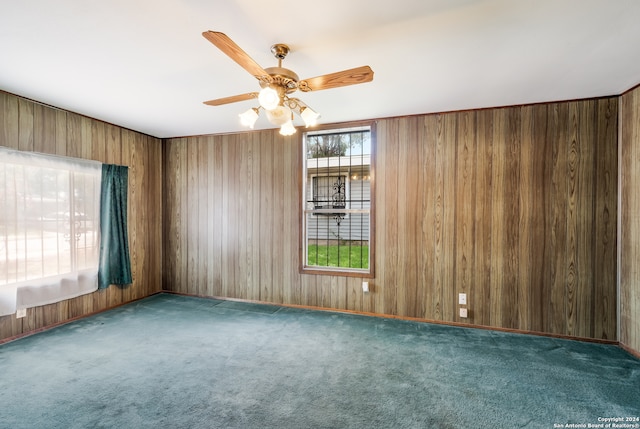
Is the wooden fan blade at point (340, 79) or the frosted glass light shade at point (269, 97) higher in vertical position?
Answer: the wooden fan blade at point (340, 79)

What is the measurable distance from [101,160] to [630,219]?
6085 mm

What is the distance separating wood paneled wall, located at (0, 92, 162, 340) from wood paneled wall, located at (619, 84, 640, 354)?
5947 mm

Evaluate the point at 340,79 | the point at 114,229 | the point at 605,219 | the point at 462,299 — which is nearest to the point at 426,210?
the point at 462,299

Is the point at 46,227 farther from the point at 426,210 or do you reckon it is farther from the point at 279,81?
the point at 426,210

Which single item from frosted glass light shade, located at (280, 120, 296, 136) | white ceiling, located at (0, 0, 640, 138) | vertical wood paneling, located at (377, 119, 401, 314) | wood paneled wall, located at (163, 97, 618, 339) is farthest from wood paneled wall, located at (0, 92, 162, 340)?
vertical wood paneling, located at (377, 119, 401, 314)

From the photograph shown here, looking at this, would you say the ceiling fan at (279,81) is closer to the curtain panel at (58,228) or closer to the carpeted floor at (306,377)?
the carpeted floor at (306,377)

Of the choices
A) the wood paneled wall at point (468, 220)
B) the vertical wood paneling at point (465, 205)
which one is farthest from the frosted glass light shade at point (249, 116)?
the vertical wood paneling at point (465, 205)

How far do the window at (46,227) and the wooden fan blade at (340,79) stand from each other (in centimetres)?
324

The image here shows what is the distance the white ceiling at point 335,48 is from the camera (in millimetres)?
1659

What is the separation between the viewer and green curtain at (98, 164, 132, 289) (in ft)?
12.4

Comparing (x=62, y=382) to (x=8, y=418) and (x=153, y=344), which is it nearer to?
(x=8, y=418)

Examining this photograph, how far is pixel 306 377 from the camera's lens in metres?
2.27

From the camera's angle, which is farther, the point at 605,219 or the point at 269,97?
the point at 605,219

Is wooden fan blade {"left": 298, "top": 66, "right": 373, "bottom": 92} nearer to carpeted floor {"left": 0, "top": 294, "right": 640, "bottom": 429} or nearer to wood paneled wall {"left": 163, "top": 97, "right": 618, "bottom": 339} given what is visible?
wood paneled wall {"left": 163, "top": 97, "right": 618, "bottom": 339}
